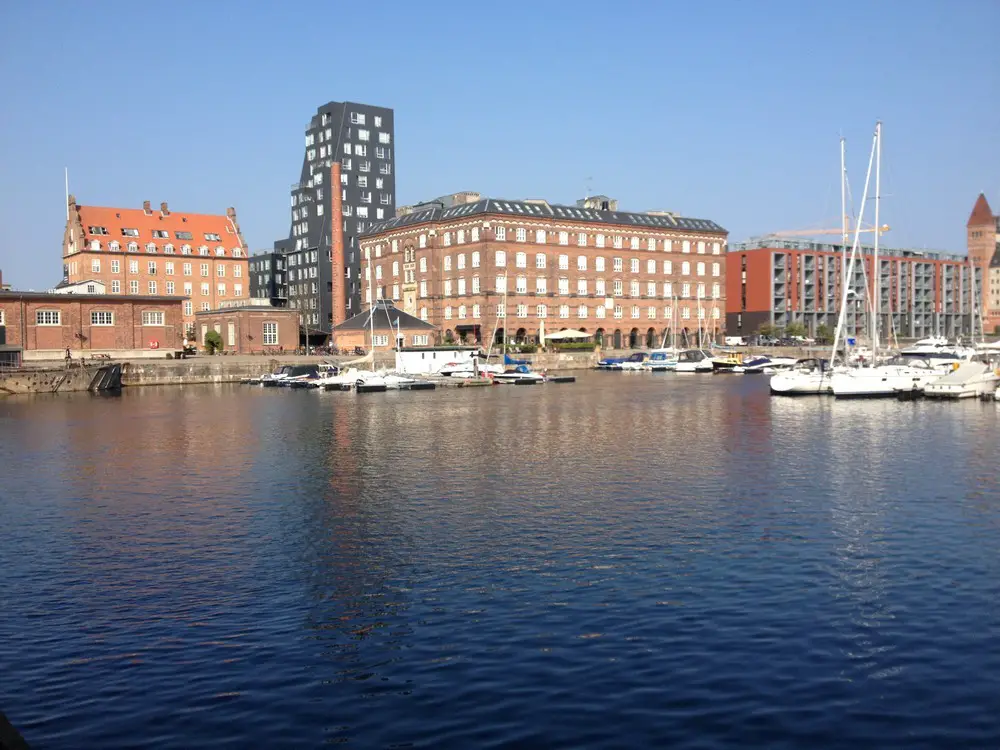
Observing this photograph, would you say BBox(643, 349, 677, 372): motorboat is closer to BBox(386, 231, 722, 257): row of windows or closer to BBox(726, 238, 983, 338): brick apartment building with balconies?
BBox(386, 231, 722, 257): row of windows

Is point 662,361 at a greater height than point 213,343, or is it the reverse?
point 213,343

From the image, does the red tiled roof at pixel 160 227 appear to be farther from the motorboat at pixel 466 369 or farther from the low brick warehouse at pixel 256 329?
the motorboat at pixel 466 369

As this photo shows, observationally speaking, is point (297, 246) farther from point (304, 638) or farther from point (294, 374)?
point (304, 638)

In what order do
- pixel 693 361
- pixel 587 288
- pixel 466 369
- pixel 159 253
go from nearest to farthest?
1. pixel 466 369
2. pixel 693 361
3. pixel 587 288
4. pixel 159 253

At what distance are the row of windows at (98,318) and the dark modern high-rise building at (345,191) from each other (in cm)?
5956

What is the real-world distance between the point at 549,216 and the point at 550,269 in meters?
7.55

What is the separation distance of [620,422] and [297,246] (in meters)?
137

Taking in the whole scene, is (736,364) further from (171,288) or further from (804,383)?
(171,288)

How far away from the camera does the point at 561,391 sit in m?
85.2

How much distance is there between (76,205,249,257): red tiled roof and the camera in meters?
138

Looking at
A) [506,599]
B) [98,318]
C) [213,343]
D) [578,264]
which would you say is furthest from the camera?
[578,264]

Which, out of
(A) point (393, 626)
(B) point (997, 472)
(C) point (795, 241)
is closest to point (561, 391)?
(B) point (997, 472)

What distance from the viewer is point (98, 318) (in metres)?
103

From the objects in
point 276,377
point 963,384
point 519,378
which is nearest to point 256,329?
point 276,377
